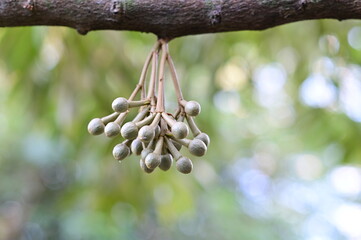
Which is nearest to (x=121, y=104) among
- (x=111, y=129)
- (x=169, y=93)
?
(x=111, y=129)

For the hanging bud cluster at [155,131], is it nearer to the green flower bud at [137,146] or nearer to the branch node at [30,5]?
the green flower bud at [137,146]

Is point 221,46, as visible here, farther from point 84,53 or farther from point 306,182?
point 306,182

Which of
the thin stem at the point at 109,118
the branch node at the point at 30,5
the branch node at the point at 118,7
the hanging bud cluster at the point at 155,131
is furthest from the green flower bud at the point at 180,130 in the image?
Result: the branch node at the point at 30,5

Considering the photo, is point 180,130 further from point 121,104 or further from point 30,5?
point 30,5

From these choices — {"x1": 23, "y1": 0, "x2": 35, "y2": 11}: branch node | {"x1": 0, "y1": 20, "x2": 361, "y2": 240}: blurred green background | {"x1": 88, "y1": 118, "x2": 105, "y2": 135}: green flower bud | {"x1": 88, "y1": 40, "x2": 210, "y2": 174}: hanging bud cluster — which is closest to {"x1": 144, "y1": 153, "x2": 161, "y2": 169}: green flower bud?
{"x1": 88, "y1": 40, "x2": 210, "y2": 174}: hanging bud cluster

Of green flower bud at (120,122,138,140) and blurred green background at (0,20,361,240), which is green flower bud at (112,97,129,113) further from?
blurred green background at (0,20,361,240)

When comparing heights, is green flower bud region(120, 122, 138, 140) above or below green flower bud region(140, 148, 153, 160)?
above
